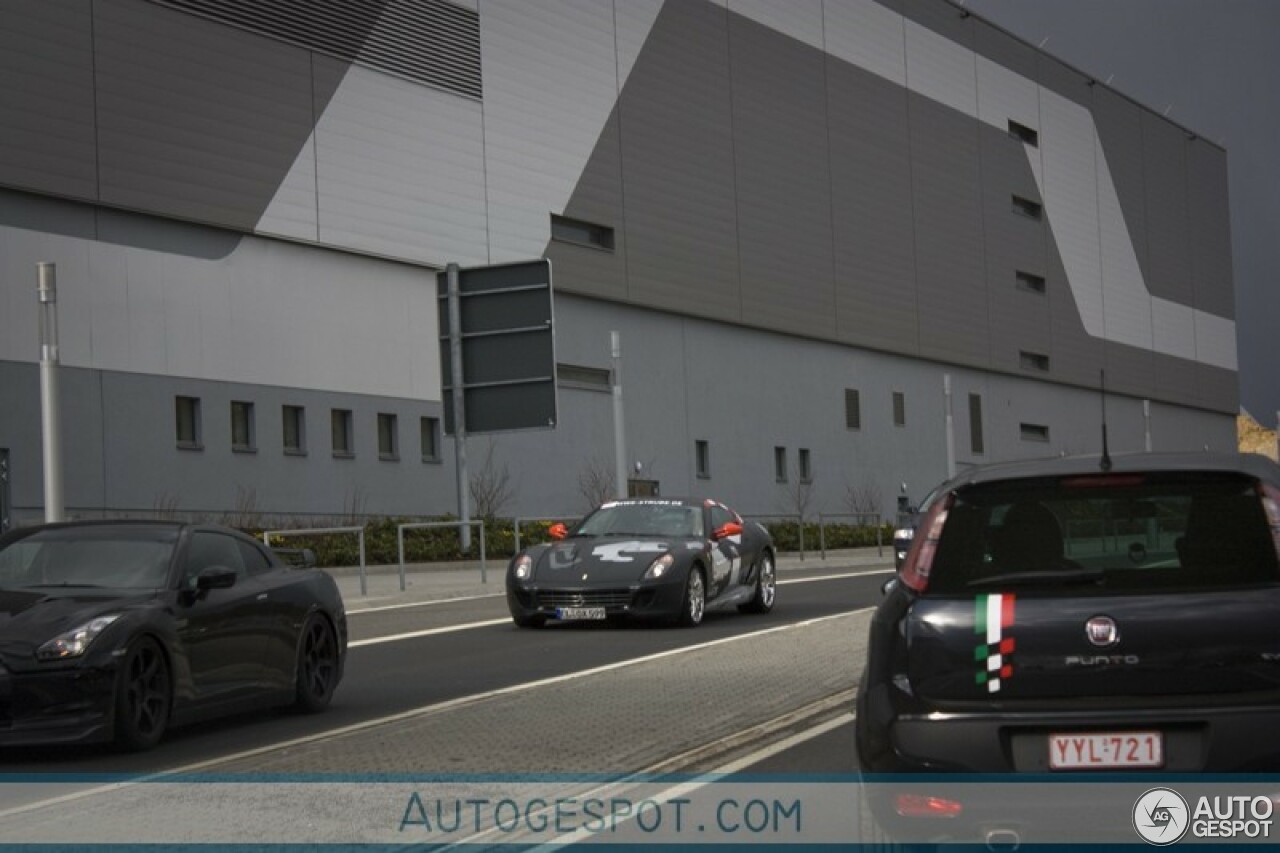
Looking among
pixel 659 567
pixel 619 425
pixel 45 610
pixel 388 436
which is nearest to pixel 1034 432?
pixel 388 436

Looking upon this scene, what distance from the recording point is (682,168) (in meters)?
57.6

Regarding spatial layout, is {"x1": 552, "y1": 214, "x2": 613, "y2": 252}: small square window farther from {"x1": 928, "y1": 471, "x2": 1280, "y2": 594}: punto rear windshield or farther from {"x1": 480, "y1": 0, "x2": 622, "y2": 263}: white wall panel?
{"x1": 928, "y1": 471, "x2": 1280, "y2": 594}: punto rear windshield

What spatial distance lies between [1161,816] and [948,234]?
223 feet

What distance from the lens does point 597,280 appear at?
176 ft

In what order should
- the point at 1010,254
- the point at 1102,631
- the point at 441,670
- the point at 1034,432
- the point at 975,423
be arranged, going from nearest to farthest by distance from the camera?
the point at 1102,631 → the point at 441,670 → the point at 975,423 → the point at 1010,254 → the point at 1034,432

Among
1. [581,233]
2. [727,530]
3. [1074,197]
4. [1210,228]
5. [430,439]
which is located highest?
[1210,228]

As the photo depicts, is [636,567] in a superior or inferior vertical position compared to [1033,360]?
inferior

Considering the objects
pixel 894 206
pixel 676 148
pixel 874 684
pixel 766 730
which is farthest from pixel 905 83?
pixel 874 684

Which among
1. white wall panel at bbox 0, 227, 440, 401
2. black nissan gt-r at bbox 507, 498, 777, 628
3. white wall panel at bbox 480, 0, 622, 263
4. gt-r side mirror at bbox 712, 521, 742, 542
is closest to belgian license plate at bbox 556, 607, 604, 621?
black nissan gt-r at bbox 507, 498, 777, 628

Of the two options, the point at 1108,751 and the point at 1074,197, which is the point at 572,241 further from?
the point at 1108,751

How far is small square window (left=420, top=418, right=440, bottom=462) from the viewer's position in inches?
1912

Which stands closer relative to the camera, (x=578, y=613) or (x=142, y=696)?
(x=142, y=696)

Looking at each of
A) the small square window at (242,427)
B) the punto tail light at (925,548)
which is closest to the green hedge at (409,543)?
the small square window at (242,427)

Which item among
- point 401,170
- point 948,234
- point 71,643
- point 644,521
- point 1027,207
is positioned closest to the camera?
point 71,643
